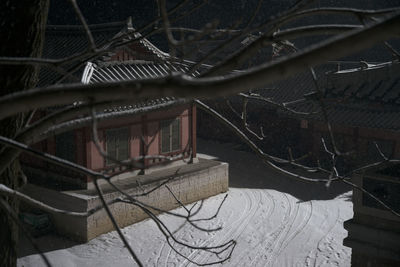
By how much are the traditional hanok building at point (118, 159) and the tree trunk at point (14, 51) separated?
6.63 meters

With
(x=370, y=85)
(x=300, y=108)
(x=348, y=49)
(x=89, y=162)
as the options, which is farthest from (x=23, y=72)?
(x=300, y=108)

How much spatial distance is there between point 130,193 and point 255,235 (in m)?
2.67

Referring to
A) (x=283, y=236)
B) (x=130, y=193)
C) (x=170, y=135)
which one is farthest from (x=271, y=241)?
(x=170, y=135)

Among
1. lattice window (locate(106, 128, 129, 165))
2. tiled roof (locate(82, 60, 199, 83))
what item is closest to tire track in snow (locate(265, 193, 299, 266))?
lattice window (locate(106, 128, 129, 165))

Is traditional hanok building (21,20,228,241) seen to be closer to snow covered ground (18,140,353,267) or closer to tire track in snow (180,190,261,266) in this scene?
snow covered ground (18,140,353,267)

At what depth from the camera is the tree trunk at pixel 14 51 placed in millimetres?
2818

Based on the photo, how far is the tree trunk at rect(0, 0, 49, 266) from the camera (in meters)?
2.82

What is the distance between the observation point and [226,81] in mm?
1479

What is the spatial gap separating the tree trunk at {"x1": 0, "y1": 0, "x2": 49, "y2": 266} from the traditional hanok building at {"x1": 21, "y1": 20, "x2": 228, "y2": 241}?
6.63 meters

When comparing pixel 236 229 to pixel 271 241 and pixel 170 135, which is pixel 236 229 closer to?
pixel 271 241

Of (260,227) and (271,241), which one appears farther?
(260,227)

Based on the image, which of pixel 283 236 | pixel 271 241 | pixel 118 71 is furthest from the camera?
pixel 118 71

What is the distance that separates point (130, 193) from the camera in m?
10.3

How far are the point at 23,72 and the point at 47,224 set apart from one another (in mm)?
7703
